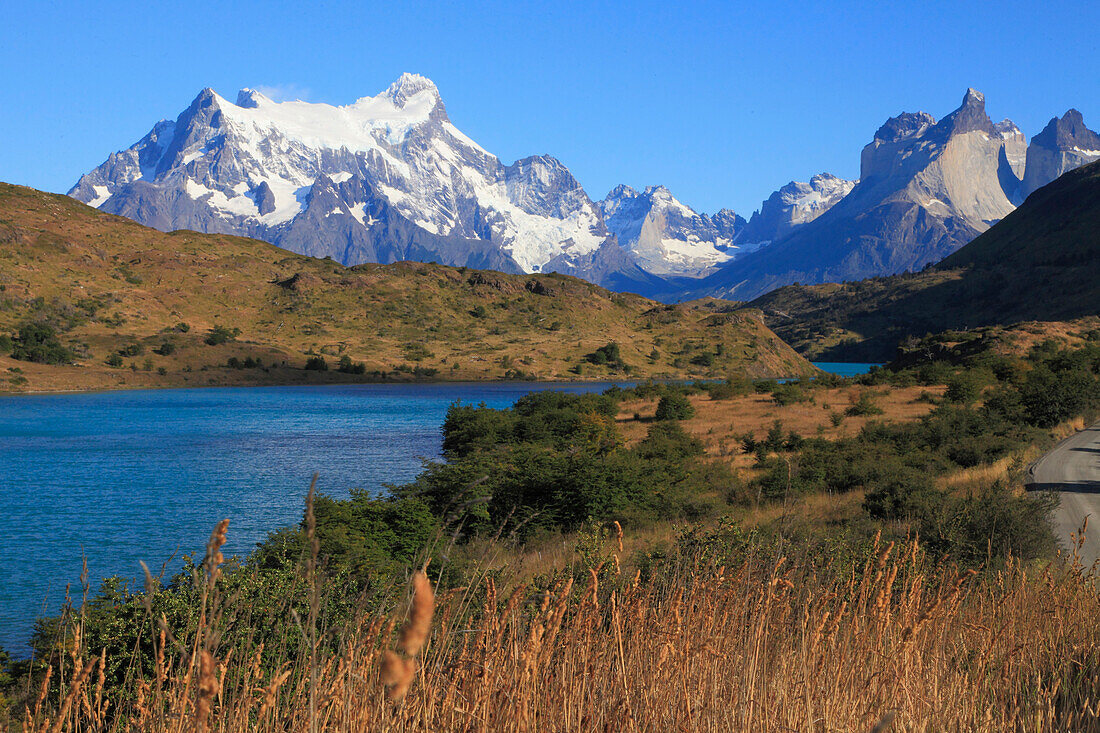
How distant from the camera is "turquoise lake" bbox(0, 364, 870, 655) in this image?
20.9m

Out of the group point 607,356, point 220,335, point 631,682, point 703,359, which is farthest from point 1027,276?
point 631,682

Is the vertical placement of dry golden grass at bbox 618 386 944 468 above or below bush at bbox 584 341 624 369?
below

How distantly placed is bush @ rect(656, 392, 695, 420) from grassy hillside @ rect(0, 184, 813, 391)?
69582 millimetres

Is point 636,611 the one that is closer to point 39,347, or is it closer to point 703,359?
point 39,347

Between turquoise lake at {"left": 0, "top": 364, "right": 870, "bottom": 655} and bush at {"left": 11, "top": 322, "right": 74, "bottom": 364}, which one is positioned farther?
bush at {"left": 11, "top": 322, "right": 74, "bottom": 364}

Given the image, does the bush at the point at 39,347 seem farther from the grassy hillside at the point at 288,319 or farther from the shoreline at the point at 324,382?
the shoreline at the point at 324,382

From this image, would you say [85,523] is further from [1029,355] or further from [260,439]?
[1029,355]

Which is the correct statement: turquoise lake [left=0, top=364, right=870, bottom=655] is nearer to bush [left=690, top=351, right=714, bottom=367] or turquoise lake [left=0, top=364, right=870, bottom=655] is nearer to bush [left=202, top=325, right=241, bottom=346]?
bush [left=202, top=325, right=241, bottom=346]

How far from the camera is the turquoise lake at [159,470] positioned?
68.4 feet

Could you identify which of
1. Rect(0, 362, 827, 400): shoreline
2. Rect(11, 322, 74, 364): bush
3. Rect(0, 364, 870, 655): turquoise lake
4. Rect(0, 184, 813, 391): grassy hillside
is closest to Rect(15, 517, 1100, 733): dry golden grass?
Rect(0, 364, 870, 655): turquoise lake

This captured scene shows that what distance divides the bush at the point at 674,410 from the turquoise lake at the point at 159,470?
14535 millimetres

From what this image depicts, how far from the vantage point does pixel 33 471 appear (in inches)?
1436

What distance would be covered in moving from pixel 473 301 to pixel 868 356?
106222mm

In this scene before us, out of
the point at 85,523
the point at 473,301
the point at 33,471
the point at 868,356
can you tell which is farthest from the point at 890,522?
the point at 868,356
